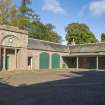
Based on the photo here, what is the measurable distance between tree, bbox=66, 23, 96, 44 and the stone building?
58.4 feet

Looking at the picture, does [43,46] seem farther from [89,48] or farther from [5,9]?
[5,9]

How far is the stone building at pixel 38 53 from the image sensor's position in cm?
3181

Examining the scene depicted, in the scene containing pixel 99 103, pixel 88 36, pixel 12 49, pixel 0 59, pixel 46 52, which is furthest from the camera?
pixel 88 36

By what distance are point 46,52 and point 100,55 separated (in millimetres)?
8630

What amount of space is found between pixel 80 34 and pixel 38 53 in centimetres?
2921

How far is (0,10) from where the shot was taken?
165ft

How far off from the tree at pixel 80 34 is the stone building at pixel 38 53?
58.4 ft

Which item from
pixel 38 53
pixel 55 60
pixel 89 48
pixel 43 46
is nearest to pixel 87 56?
pixel 89 48

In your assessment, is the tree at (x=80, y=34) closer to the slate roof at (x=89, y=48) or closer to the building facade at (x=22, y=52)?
the slate roof at (x=89, y=48)

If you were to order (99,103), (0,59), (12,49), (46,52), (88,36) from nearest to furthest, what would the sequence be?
1. (99,103)
2. (0,59)
3. (12,49)
4. (46,52)
5. (88,36)

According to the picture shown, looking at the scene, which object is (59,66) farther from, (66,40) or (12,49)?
(66,40)

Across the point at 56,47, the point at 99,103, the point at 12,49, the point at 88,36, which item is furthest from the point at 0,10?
the point at 99,103

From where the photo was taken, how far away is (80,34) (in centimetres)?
6488

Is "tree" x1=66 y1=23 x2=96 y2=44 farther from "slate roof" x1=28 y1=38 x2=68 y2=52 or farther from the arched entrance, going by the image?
the arched entrance
